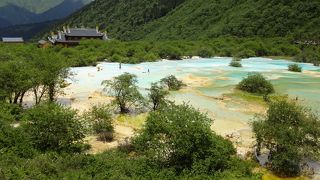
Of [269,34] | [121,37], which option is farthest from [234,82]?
[121,37]

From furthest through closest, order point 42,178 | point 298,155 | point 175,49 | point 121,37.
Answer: point 121,37 < point 175,49 < point 298,155 < point 42,178

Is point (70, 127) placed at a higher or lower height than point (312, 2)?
lower

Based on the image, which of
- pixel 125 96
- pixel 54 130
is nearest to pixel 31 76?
pixel 125 96

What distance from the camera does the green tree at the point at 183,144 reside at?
21703 mm

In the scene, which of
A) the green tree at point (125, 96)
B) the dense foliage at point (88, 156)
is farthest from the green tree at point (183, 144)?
the green tree at point (125, 96)

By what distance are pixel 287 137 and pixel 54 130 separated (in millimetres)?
13315

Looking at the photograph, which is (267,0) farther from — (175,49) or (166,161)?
(166,161)

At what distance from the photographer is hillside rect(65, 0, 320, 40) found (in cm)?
12675

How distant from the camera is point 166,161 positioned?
22.5 metres

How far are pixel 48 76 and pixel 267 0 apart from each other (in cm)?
11882

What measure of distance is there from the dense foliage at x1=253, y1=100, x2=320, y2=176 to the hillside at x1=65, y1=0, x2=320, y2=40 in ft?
305

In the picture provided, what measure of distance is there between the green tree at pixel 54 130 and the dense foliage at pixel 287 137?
1073 centimetres

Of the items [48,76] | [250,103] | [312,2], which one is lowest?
[250,103]

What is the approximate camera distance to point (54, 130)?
2467 centimetres
